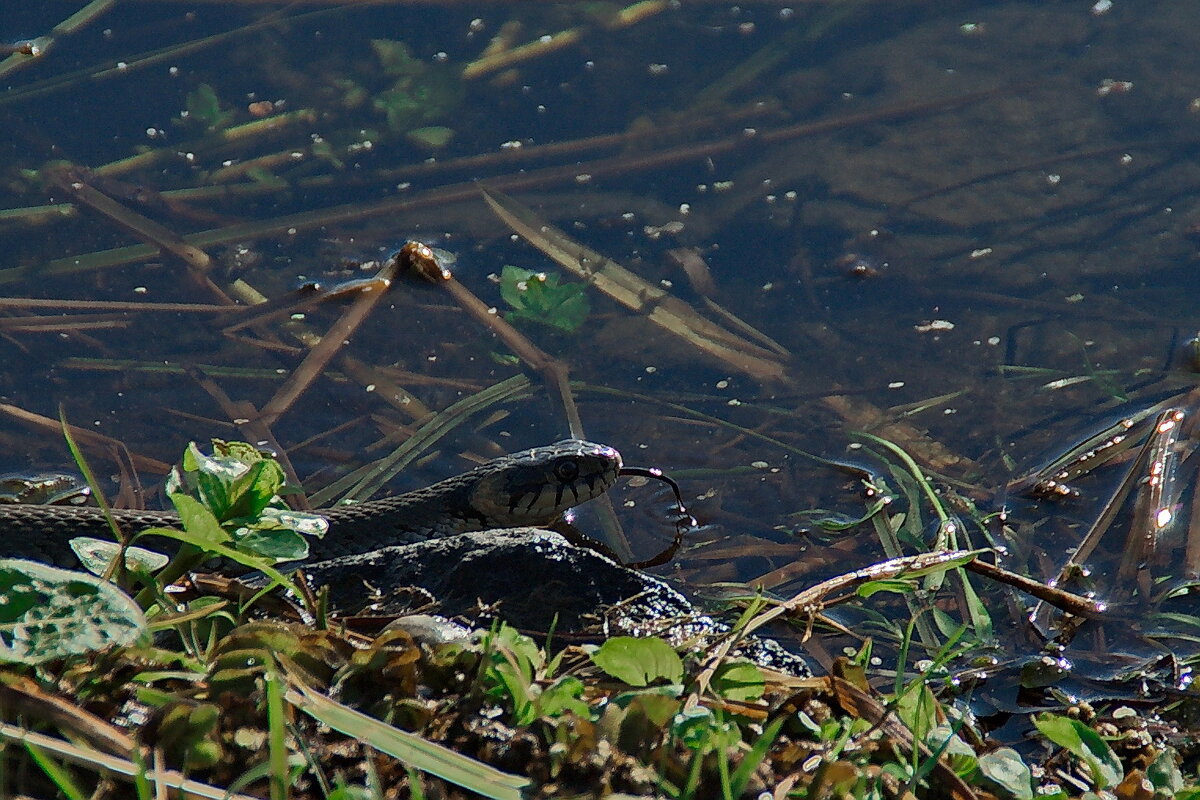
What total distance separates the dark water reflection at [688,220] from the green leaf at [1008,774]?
1561 mm

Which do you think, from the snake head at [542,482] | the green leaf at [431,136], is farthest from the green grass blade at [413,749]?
the green leaf at [431,136]

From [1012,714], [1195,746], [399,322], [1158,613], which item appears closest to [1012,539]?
[1158,613]

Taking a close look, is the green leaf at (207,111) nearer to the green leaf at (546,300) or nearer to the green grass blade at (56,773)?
the green leaf at (546,300)

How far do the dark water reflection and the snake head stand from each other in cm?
17

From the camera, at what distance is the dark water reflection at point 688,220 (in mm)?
4035

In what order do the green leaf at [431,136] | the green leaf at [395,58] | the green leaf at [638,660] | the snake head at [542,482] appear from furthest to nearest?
the green leaf at [395,58], the green leaf at [431,136], the snake head at [542,482], the green leaf at [638,660]

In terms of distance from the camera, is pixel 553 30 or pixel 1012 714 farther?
pixel 553 30

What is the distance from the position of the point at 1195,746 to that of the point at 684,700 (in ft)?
4.04

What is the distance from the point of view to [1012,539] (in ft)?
11.1

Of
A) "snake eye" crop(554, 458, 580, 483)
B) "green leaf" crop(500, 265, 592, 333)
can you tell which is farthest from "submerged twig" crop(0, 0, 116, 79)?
"snake eye" crop(554, 458, 580, 483)

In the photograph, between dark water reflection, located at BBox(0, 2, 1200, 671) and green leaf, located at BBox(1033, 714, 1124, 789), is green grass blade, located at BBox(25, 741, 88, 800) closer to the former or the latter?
green leaf, located at BBox(1033, 714, 1124, 789)

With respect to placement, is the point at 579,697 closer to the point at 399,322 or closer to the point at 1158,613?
the point at 1158,613

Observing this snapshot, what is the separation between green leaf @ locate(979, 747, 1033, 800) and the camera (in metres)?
1.69

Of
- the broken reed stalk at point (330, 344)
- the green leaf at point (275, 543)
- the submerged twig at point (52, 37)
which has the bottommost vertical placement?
the broken reed stalk at point (330, 344)
